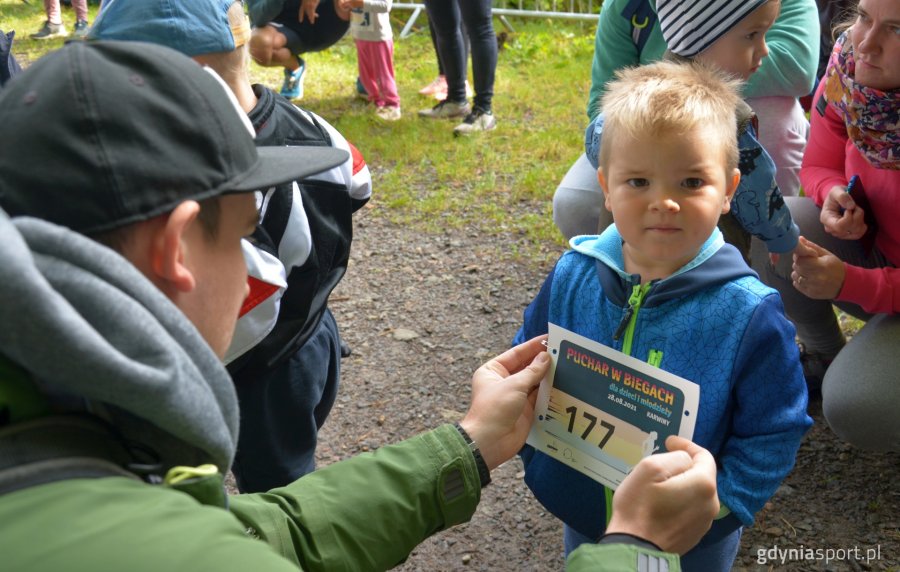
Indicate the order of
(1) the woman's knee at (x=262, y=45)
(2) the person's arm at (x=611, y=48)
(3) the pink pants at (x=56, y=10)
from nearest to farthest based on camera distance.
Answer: (2) the person's arm at (x=611, y=48) → (1) the woman's knee at (x=262, y=45) → (3) the pink pants at (x=56, y=10)

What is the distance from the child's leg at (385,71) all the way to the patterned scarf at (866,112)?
4.42 m

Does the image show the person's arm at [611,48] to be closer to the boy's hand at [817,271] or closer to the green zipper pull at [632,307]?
the boy's hand at [817,271]

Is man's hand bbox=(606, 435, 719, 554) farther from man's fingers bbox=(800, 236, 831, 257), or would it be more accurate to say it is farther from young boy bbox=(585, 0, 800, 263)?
man's fingers bbox=(800, 236, 831, 257)

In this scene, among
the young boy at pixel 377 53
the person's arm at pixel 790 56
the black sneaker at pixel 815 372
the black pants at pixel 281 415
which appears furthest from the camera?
the young boy at pixel 377 53

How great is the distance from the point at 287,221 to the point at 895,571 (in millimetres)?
2079

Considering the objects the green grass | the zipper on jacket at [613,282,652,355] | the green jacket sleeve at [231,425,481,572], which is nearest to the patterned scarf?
the zipper on jacket at [613,282,652,355]

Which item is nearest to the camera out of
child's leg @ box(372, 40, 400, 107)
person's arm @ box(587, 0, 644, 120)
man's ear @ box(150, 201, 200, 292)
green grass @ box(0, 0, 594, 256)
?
man's ear @ box(150, 201, 200, 292)

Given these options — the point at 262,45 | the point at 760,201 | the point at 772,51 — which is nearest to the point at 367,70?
the point at 262,45

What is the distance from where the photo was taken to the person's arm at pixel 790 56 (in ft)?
10.3

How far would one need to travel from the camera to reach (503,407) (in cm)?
196

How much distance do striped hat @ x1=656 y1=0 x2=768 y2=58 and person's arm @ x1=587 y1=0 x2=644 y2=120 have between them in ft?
1.61

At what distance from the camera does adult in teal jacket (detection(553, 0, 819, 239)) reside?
3.16 m

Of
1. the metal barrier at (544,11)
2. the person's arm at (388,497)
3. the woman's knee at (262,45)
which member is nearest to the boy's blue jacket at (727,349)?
the person's arm at (388,497)

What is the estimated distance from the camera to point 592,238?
2.25m
